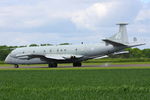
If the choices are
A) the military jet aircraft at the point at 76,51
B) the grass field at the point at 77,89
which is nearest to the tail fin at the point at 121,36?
the military jet aircraft at the point at 76,51

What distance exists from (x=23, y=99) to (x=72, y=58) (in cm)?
4616

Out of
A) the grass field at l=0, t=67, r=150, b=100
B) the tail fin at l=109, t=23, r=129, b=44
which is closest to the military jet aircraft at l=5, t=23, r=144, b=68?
the tail fin at l=109, t=23, r=129, b=44

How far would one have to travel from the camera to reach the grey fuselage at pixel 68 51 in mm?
58094

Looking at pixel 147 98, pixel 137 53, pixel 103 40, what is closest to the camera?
pixel 147 98

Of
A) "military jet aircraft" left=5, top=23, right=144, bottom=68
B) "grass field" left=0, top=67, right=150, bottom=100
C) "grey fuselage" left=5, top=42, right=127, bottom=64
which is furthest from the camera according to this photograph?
"grey fuselage" left=5, top=42, right=127, bottom=64

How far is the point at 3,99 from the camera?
45.8ft

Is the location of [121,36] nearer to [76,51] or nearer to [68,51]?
[76,51]

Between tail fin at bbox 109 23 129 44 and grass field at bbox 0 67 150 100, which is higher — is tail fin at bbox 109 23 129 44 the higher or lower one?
the higher one

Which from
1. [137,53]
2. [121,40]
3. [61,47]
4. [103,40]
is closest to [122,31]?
[121,40]

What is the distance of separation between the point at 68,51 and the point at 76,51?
66.1 inches

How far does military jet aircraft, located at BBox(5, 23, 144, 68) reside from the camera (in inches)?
2277

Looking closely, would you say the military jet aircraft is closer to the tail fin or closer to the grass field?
the tail fin

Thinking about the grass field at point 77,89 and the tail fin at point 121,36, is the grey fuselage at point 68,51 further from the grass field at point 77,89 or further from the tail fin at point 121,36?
the grass field at point 77,89

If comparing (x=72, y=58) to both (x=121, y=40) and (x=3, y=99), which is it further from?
(x=3, y=99)
